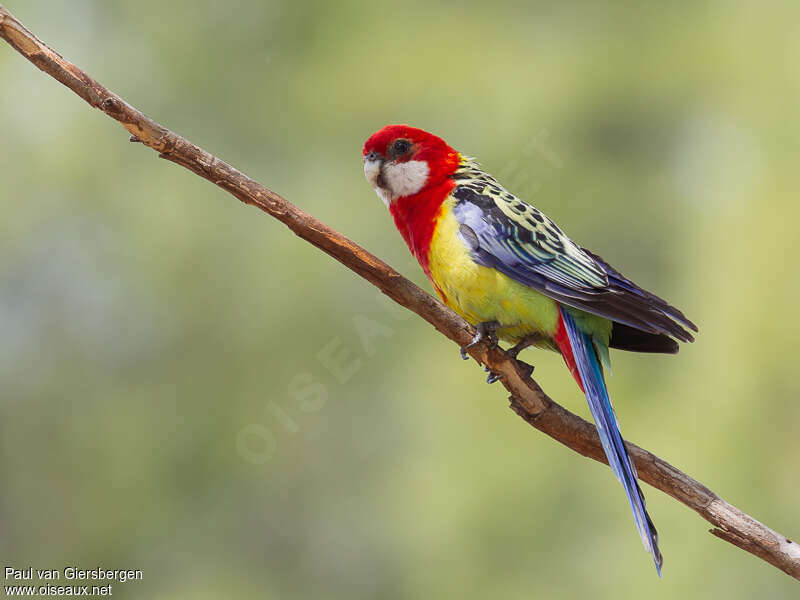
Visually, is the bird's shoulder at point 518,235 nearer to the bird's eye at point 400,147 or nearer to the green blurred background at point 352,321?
the bird's eye at point 400,147

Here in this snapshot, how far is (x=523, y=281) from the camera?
2932 mm

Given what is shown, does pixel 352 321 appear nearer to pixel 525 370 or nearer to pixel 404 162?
pixel 404 162

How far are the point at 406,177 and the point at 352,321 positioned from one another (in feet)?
8.91

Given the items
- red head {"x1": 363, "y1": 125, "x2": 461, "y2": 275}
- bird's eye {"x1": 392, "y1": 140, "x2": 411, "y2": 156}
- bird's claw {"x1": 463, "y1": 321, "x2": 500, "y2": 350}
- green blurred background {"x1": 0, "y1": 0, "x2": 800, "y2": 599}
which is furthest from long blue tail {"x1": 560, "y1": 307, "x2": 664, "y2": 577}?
green blurred background {"x1": 0, "y1": 0, "x2": 800, "y2": 599}

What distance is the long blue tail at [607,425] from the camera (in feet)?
8.27

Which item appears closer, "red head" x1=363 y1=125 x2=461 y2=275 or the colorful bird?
the colorful bird

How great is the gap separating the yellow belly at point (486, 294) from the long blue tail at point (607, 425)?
0.09 m

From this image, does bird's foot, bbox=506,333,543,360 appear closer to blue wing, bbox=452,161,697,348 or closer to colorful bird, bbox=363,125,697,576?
colorful bird, bbox=363,125,697,576

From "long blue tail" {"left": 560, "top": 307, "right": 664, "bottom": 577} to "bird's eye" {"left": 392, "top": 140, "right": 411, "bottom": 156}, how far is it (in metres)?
0.95

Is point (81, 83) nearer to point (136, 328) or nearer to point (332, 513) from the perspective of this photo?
point (136, 328)

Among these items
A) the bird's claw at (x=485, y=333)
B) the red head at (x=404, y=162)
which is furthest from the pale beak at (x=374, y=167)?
the bird's claw at (x=485, y=333)

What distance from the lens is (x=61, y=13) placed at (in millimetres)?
5984

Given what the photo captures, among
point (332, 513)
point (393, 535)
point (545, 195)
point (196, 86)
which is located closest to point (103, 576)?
point (332, 513)

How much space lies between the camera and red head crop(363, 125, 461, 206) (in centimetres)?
328
